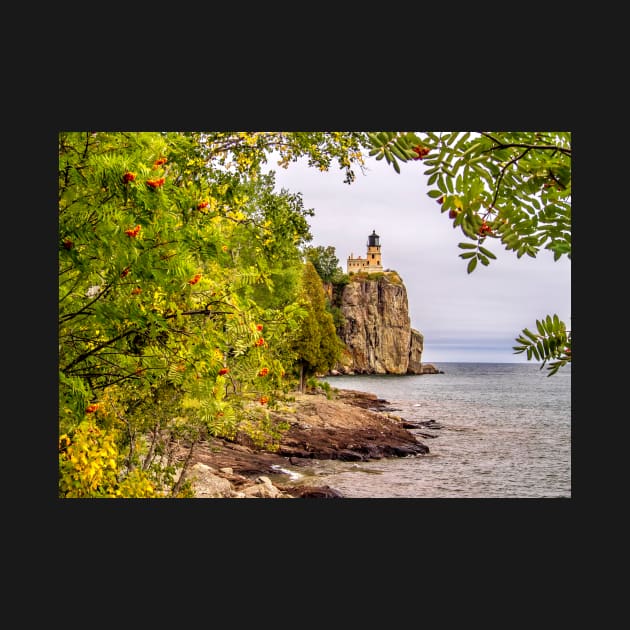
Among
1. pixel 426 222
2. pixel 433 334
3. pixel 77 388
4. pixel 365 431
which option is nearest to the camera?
pixel 77 388

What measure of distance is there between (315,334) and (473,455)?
2636 millimetres

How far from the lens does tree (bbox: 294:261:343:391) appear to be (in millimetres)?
7409

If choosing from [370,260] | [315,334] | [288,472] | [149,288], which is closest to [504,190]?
[149,288]

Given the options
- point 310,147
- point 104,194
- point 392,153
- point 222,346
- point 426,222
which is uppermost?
point 310,147

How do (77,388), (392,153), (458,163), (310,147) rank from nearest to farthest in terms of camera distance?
(392,153)
(458,163)
(77,388)
(310,147)

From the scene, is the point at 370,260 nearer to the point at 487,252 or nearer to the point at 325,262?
the point at 325,262

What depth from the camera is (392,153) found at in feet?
3.59

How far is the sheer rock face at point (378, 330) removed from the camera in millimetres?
5945

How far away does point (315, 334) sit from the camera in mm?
8891

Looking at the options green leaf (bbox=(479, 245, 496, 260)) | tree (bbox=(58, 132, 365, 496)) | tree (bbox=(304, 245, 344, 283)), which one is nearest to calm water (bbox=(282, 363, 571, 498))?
tree (bbox=(304, 245, 344, 283))

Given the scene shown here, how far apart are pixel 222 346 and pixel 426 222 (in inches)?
109

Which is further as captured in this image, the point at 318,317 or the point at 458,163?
the point at 318,317

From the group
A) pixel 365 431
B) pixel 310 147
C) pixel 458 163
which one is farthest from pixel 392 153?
pixel 365 431

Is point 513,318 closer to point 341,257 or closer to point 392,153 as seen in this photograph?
point 341,257
